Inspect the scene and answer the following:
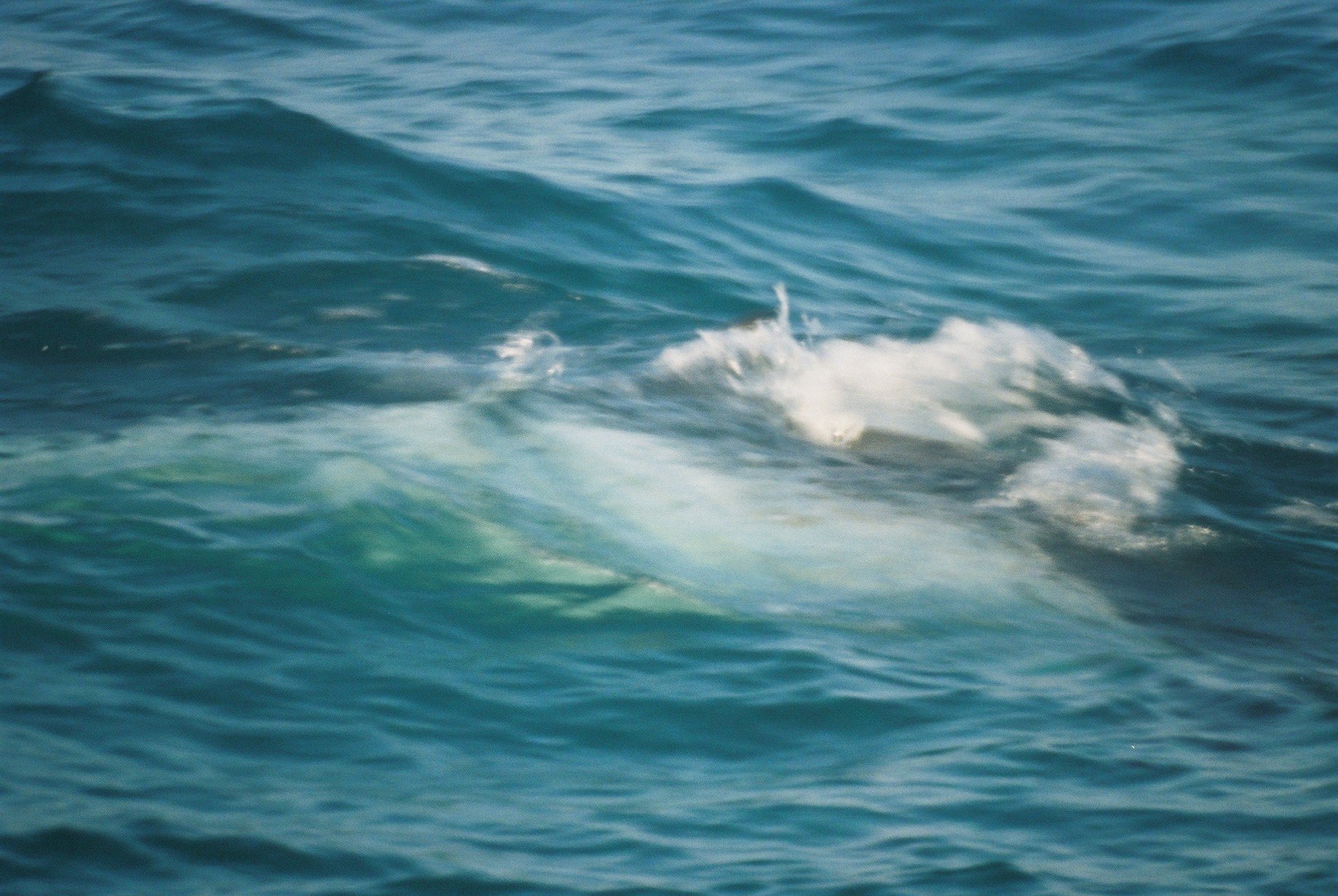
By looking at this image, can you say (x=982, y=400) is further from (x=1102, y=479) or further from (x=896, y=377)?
(x=1102, y=479)

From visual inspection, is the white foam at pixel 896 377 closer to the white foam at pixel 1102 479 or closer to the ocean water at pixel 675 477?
the ocean water at pixel 675 477

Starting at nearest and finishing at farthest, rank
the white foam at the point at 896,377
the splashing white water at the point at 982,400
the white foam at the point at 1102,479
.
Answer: the white foam at the point at 1102,479
the splashing white water at the point at 982,400
the white foam at the point at 896,377

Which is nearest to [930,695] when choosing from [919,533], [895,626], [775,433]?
[895,626]

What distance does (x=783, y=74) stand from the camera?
1295cm

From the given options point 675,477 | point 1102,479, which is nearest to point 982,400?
point 1102,479

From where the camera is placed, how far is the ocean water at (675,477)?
3.50m

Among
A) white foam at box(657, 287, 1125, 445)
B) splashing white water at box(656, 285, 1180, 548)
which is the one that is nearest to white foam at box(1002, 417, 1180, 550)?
splashing white water at box(656, 285, 1180, 548)

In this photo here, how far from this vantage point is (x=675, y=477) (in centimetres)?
583

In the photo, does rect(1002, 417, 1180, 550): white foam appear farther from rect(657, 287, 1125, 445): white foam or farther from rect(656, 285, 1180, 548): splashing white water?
rect(657, 287, 1125, 445): white foam

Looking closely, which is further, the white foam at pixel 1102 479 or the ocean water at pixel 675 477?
the white foam at pixel 1102 479

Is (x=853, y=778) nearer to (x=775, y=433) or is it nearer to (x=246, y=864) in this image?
(x=246, y=864)

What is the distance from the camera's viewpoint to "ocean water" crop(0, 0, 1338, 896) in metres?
3.50

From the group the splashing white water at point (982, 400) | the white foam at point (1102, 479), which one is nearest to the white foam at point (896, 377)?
the splashing white water at point (982, 400)

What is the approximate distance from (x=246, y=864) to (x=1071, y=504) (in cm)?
384
